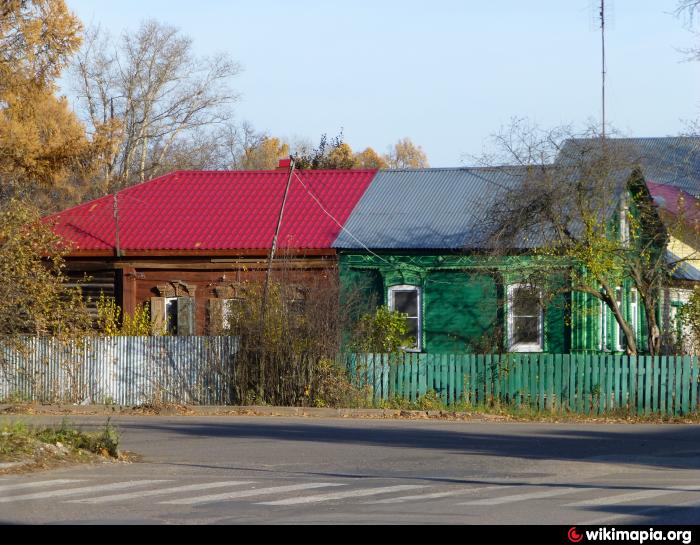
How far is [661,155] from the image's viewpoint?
55.0 meters

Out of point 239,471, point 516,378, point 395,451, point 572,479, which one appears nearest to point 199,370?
point 516,378

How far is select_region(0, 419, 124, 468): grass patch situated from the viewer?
1414 centimetres

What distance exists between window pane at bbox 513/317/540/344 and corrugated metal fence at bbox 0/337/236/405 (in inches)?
311

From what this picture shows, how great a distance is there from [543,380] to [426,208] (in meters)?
8.00

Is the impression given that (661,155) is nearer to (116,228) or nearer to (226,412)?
(116,228)

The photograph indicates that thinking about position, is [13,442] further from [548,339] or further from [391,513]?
[548,339]

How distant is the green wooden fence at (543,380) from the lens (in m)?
23.6

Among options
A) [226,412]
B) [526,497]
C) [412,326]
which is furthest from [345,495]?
[412,326]

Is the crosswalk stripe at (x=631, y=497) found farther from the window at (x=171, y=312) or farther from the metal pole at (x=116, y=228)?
the metal pole at (x=116, y=228)

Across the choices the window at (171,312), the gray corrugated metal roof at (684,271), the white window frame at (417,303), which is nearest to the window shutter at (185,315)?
the window at (171,312)

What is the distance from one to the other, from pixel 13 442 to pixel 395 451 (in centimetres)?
572

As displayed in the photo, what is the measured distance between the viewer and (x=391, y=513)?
1041 centimetres

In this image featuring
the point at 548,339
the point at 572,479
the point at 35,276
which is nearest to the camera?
the point at 572,479
